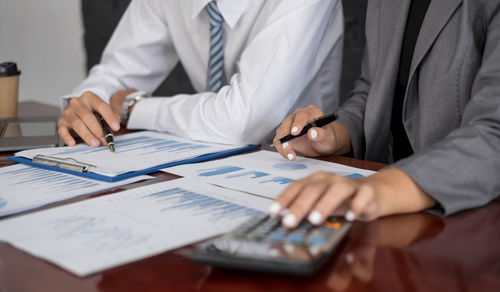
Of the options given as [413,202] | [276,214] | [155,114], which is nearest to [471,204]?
[413,202]

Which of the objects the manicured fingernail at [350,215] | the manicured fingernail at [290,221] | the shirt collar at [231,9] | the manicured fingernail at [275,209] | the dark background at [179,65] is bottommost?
the dark background at [179,65]

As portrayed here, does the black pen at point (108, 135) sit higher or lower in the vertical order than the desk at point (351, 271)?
lower

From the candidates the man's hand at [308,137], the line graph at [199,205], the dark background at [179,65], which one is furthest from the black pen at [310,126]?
the dark background at [179,65]

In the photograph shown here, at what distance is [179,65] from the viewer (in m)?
2.84

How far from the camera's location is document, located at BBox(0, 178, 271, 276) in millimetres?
583

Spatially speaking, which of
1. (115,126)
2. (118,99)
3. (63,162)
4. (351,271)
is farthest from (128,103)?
(351,271)

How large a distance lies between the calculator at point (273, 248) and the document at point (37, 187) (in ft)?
1.08

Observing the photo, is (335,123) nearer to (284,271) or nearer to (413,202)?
(413,202)

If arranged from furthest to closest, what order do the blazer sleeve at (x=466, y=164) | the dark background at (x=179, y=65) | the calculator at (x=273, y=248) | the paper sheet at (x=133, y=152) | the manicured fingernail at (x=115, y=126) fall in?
the dark background at (x=179, y=65)
the manicured fingernail at (x=115, y=126)
the paper sheet at (x=133, y=152)
the blazer sleeve at (x=466, y=164)
the calculator at (x=273, y=248)

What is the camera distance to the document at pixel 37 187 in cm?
76

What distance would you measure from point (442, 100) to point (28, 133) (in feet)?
2.99

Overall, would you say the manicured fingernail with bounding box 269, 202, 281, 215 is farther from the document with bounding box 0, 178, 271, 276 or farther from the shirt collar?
the shirt collar

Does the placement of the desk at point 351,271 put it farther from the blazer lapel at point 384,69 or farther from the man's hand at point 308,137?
the blazer lapel at point 384,69

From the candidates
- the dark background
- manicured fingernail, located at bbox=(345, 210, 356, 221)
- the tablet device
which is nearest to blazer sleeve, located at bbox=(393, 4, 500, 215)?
manicured fingernail, located at bbox=(345, 210, 356, 221)
